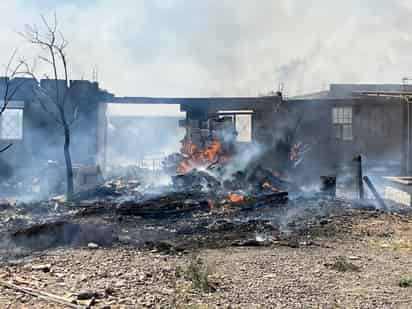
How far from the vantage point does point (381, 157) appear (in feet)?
70.4

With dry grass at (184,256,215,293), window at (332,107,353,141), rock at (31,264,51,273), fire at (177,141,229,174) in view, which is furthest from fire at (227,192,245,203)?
window at (332,107,353,141)

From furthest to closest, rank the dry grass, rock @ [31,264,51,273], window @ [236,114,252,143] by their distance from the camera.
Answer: window @ [236,114,252,143] → rock @ [31,264,51,273] → the dry grass

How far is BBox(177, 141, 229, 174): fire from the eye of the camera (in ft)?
60.8

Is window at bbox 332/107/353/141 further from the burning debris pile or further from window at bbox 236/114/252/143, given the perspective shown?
window at bbox 236/114/252/143

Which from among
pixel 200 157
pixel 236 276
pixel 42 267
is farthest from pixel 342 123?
pixel 42 267

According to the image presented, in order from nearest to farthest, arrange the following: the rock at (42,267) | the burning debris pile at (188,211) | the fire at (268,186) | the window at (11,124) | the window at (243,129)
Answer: the rock at (42,267) < the burning debris pile at (188,211) < the fire at (268,186) < the window at (11,124) < the window at (243,129)

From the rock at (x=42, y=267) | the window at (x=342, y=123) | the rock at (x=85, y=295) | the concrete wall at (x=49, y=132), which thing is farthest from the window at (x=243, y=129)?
the rock at (x=85, y=295)

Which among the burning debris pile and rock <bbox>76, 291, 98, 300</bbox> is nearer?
rock <bbox>76, 291, 98, 300</bbox>

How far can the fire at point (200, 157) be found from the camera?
730 inches

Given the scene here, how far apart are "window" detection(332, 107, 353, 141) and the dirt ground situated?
13010mm

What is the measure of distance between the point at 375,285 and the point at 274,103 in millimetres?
14983

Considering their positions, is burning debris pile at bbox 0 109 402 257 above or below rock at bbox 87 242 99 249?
above

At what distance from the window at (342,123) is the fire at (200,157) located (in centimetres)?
666

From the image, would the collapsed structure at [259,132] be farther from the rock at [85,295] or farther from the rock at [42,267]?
the rock at [85,295]
